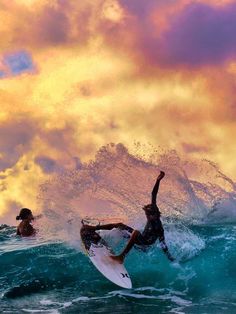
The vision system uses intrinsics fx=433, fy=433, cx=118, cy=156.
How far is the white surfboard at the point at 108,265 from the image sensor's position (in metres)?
11.6

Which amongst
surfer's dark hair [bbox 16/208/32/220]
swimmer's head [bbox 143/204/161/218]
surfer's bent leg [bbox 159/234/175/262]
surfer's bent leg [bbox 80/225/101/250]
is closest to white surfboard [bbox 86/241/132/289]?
surfer's bent leg [bbox 80/225/101/250]

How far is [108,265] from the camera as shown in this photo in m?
12.0

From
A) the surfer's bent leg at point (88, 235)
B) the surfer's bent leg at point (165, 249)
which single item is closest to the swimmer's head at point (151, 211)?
the surfer's bent leg at point (165, 249)

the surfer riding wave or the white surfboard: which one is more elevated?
the surfer riding wave

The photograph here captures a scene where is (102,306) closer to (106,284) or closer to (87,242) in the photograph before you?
(106,284)

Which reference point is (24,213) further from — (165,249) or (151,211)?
(165,249)

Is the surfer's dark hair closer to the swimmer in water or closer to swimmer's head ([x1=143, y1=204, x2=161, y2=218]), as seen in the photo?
the swimmer in water

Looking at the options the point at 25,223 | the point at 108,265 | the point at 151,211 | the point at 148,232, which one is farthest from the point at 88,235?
the point at 25,223

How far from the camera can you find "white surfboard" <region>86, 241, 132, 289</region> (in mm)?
11555

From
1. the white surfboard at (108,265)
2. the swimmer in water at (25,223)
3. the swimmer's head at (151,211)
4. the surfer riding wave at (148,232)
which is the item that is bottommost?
the white surfboard at (108,265)

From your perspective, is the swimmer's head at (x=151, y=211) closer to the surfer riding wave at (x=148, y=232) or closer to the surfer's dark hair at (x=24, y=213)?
the surfer riding wave at (x=148, y=232)

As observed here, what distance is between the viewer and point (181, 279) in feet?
41.4

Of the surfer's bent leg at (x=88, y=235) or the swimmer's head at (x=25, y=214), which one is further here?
the swimmer's head at (x=25, y=214)

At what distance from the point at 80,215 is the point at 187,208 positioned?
715 centimetres
